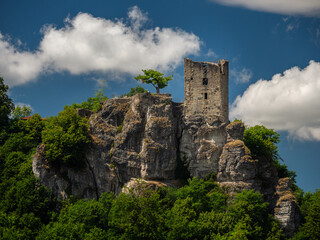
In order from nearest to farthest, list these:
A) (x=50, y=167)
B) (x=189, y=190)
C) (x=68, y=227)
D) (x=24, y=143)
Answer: (x=68, y=227), (x=189, y=190), (x=50, y=167), (x=24, y=143)

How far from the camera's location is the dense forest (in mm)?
→ 45875

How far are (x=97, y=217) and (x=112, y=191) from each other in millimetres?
6284

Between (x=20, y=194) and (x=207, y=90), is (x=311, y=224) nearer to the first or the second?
(x=207, y=90)

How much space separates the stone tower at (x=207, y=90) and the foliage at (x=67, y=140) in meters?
13.6

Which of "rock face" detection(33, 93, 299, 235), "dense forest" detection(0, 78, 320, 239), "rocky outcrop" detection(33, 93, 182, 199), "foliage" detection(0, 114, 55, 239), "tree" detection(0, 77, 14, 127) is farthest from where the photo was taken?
"tree" detection(0, 77, 14, 127)

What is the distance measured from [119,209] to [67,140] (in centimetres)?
1177

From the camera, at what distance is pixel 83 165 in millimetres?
55375

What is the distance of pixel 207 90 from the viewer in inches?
2212

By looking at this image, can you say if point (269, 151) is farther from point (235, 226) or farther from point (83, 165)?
point (83, 165)

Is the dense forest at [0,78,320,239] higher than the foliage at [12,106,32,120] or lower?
lower

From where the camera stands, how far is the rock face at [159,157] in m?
52.5

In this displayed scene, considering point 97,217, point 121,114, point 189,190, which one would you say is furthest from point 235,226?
point 121,114

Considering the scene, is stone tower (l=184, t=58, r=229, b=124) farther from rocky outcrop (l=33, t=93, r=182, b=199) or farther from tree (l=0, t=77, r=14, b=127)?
tree (l=0, t=77, r=14, b=127)

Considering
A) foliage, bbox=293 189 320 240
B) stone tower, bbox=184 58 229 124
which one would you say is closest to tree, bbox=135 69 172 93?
stone tower, bbox=184 58 229 124
